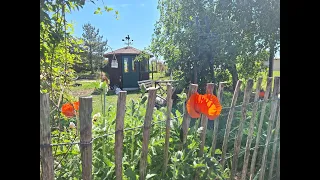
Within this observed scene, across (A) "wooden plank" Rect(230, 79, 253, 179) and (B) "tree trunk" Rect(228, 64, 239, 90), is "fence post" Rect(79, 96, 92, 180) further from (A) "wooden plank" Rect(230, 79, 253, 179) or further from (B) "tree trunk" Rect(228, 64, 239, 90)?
(A) "wooden plank" Rect(230, 79, 253, 179)

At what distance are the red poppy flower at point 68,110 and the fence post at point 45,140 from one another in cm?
13

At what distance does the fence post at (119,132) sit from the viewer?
2.66 ft

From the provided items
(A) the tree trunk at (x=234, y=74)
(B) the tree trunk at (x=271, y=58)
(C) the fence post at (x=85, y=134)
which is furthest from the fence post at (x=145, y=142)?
(B) the tree trunk at (x=271, y=58)

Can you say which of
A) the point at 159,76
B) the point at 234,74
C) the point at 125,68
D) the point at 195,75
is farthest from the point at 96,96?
the point at 234,74

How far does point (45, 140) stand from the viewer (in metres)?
0.64

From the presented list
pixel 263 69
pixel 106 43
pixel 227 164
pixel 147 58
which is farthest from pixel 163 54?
pixel 227 164

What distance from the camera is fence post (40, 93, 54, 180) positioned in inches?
24.6

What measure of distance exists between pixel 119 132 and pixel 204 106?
0.36 metres

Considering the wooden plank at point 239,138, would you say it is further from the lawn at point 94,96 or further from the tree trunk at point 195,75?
the lawn at point 94,96

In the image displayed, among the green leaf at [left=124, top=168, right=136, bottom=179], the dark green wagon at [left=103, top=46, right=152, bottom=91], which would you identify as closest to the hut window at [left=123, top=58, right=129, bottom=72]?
the dark green wagon at [left=103, top=46, right=152, bottom=91]

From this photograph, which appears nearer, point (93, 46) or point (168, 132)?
point (93, 46)

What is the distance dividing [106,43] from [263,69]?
61 cm

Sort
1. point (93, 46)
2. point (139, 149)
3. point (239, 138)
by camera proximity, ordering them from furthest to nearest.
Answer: point (239, 138) < point (139, 149) < point (93, 46)

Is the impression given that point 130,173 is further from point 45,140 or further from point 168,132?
point 45,140
